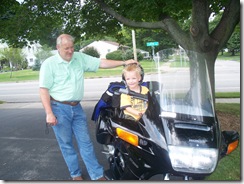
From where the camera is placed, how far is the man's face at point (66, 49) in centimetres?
272

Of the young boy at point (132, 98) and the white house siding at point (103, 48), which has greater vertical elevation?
the white house siding at point (103, 48)

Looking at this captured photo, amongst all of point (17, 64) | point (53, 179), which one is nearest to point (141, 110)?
point (53, 179)

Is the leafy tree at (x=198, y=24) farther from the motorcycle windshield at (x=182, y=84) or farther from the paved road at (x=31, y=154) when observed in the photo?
the motorcycle windshield at (x=182, y=84)

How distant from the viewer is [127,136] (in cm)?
199

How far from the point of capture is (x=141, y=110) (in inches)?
89.2

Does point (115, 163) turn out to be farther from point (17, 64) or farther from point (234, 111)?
point (17, 64)

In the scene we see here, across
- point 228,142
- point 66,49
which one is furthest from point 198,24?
point 228,142

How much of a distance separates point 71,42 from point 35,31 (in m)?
3.69

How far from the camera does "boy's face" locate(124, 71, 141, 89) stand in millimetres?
2332

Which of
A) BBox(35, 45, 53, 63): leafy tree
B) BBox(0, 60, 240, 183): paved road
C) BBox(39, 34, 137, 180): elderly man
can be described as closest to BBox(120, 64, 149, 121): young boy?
BBox(39, 34, 137, 180): elderly man

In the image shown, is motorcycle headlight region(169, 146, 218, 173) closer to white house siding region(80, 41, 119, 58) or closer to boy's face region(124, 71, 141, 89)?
boy's face region(124, 71, 141, 89)

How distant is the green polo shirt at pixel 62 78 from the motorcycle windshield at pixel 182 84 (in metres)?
0.89

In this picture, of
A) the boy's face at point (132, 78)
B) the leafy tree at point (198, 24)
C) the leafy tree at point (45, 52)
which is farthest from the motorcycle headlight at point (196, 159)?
the leafy tree at point (45, 52)

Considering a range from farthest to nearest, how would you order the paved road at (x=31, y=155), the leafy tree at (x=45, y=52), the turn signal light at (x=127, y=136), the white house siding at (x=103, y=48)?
the white house siding at (x=103, y=48), the leafy tree at (x=45, y=52), the paved road at (x=31, y=155), the turn signal light at (x=127, y=136)
